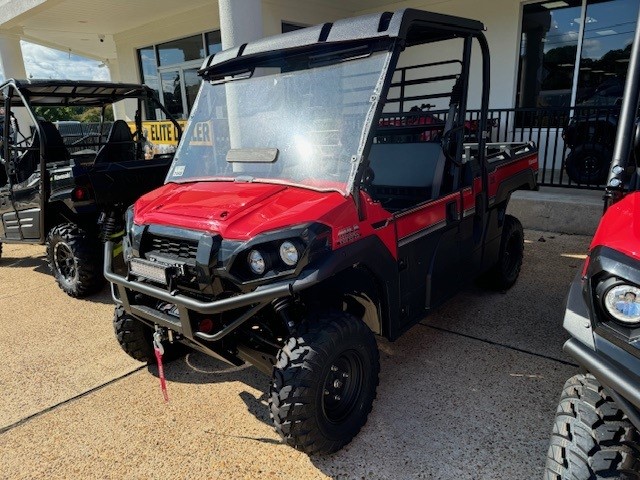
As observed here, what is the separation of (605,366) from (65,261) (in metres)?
4.77

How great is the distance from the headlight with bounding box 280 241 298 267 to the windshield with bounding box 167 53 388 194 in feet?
1.44

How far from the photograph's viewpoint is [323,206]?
2.17 m

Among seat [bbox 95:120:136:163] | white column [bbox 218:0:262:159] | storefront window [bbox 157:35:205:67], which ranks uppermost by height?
storefront window [bbox 157:35:205:67]

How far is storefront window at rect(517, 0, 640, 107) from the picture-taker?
7492mm

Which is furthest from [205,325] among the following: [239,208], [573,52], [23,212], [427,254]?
[573,52]

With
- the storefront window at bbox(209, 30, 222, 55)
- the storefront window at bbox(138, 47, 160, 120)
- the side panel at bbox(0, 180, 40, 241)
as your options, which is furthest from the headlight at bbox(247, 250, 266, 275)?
the storefront window at bbox(138, 47, 160, 120)

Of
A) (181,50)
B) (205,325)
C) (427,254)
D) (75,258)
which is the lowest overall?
(75,258)

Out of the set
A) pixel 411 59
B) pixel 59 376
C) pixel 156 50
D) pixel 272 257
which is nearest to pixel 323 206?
pixel 272 257

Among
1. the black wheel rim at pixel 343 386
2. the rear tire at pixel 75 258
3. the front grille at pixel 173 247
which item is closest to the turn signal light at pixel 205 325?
the front grille at pixel 173 247

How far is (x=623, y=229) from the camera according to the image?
5.52 feet

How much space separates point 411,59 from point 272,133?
7306 millimetres

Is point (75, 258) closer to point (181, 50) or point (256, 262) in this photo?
point (256, 262)

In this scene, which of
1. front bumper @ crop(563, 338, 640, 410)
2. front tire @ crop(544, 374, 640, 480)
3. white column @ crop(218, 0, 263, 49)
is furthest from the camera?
white column @ crop(218, 0, 263, 49)

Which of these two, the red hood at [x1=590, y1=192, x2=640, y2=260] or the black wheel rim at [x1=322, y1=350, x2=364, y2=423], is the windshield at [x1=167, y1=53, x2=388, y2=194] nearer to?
the black wheel rim at [x1=322, y1=350, x2=364, y2=423]
